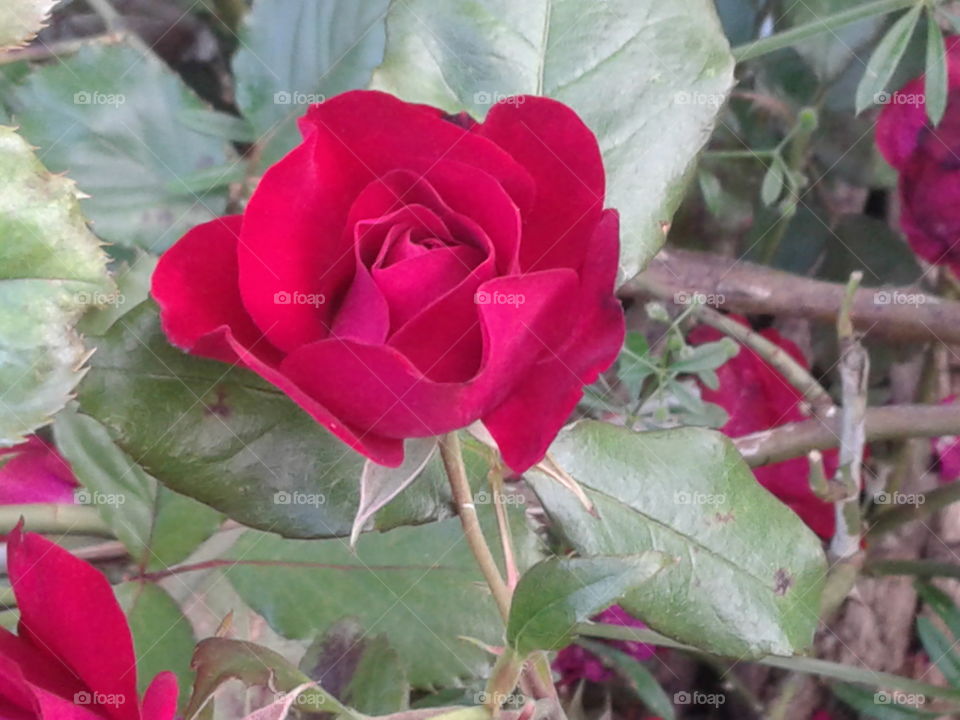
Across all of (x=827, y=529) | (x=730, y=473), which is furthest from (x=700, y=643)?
(x=827, y=529)

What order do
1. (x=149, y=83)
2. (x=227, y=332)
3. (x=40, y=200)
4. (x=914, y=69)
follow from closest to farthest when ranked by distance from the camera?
(x=227, y=332), (x=40, y=200), (x=149, y=83), (x=914, y=69)

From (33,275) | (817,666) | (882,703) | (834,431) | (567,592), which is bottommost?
(882,703)

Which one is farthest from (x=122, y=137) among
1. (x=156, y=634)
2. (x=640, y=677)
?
(x=640, y=677)

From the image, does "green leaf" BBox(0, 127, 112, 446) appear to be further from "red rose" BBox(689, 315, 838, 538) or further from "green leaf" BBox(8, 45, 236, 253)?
"red rose" BBox(689, 315, 838, 538)

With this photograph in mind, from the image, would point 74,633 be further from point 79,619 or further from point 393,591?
point 393,591

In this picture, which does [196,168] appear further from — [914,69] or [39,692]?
[914,69]
